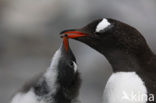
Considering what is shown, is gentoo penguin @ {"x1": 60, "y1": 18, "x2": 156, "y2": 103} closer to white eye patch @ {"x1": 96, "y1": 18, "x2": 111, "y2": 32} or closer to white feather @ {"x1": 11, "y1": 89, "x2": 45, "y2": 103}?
white eye patch @ {"x1": 96, "y1": 18, "x2": 111, "y2": 32}

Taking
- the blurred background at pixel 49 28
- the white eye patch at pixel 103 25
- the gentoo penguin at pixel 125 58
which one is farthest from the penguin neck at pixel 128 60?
the blurred background at pixel 49 28

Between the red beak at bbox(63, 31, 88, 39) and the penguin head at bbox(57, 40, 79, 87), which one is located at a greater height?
the red beak at bbox(63, 31, 88, 39)

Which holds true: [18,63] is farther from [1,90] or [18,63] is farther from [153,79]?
[153,79]

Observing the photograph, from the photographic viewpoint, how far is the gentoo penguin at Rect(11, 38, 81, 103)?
7.04ft

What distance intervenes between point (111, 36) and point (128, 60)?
113 millimetres

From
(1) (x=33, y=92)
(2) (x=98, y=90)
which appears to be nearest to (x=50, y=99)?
(1) (x=33, y=92)

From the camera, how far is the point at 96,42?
2.04m

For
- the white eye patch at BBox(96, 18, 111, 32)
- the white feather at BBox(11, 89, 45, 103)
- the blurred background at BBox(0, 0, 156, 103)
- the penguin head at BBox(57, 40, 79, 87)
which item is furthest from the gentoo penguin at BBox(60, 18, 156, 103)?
the blurred background at BBox(0, 0, 156, 103)

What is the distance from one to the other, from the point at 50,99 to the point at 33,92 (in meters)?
0.07

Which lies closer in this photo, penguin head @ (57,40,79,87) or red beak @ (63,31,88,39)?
red beak @ (63,31,88,39)

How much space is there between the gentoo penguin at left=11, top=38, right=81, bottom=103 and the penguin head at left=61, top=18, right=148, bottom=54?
0.44 ft

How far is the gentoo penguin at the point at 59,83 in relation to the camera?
215 centimetres

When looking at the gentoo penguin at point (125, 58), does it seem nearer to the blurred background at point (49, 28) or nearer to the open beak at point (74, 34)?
the open beak at point (74, 34)

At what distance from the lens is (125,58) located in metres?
2.04
